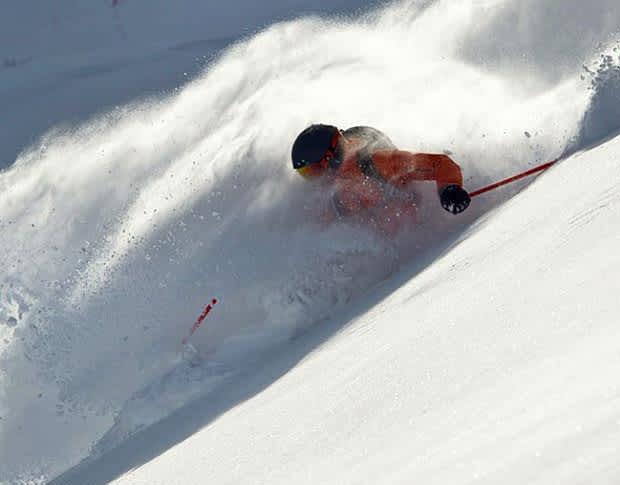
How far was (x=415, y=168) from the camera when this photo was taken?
470 cm

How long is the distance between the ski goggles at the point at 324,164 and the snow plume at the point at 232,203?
489 mm

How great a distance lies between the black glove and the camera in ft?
14.3

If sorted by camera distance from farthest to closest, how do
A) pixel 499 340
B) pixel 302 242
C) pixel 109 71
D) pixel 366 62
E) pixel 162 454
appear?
1. pixel 109 71
2. pixel 366 62
3. pixel 302 242
4. pixel 162 454
5. pixel 499 340

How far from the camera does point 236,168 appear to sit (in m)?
5.96

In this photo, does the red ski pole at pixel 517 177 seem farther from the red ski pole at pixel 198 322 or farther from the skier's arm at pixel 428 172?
the red ski pole at pixel 198 322

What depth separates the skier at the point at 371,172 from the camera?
4.60 meters

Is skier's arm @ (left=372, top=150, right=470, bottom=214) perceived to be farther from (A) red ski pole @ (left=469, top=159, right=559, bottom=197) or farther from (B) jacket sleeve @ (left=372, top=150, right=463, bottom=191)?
(A) red ski pole @ (left=469, top=159, right=559, bottom=197)

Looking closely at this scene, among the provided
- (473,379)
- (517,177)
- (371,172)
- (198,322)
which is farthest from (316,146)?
(473,379)

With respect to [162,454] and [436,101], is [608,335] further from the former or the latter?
[436,101]

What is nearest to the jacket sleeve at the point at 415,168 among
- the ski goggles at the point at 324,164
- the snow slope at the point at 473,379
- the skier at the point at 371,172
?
the skier at the point at 371,172

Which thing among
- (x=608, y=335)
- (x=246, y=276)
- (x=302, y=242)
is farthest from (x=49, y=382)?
(x=608, y=335)

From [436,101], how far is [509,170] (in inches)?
41.3

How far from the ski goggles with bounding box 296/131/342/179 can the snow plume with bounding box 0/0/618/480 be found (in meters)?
0.49

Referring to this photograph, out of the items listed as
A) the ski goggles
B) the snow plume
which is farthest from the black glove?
the ski goggles
